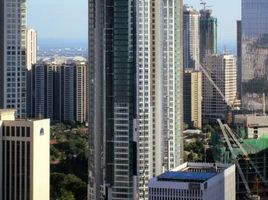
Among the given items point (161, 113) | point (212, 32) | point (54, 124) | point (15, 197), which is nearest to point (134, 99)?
point (161, 113)

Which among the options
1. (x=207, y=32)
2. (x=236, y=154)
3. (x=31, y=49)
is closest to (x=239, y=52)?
(x=207, y=32)

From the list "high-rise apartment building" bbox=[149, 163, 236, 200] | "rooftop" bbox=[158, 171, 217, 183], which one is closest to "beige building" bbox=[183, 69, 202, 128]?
"high-rise apartment building" bbox=[149, 163, 236, 200]

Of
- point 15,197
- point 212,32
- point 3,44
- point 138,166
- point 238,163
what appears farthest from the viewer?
point 212,32

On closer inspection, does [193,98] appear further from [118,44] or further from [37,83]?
[118,44]

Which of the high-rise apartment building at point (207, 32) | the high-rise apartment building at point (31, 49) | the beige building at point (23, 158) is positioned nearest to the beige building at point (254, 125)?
the high-rise apartment building at point (31, 49)

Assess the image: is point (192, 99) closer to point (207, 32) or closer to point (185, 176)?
point (207, 32)

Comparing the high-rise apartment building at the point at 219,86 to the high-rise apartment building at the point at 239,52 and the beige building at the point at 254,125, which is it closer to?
the high-rise apartment building at the point at 239,52

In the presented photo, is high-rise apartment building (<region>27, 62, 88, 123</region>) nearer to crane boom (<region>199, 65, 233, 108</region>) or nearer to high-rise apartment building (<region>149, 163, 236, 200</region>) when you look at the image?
crane boom (<region>199, 65, 233, 108</region>)
